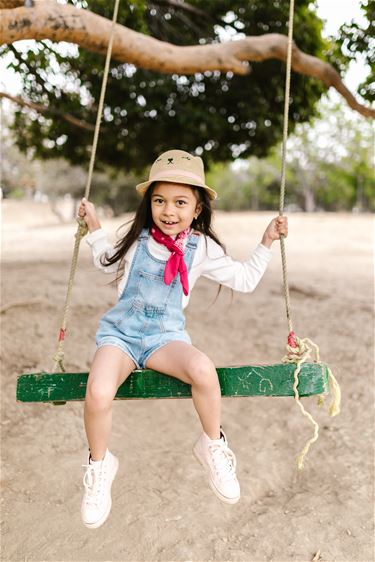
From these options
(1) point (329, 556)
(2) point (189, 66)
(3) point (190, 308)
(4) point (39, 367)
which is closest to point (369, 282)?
(3) point (190, 308)

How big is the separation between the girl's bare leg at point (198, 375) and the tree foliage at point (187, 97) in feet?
15.1

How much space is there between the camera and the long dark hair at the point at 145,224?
2873 mm

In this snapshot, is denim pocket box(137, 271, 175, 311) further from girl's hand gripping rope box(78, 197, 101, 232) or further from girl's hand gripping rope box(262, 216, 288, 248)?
girl's hand gripping rope box(262, 216, 288, 248)

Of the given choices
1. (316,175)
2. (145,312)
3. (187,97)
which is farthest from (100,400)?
(316,175)

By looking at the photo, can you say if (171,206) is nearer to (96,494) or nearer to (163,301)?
(163,301)

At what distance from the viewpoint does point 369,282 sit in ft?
26.5

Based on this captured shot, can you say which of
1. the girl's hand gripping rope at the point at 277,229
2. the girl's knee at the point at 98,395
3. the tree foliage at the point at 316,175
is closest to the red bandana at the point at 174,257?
the girl's hand gripping rope at the point at 277,229

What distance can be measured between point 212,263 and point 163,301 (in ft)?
1.05

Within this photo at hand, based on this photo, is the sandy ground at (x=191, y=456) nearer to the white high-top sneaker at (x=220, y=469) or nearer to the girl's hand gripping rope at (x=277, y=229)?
the white high-top sneaker at (x=220, y=469)

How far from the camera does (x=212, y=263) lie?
9.62ft

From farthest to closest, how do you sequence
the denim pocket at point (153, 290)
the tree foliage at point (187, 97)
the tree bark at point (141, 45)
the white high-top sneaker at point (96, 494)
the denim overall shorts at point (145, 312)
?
the tree foliage at point (187, 97) → the tree bark at point (141, 45) → the denim pocket at point (153, 290) → the denim overall shorts at point (145, 312) → the white high-top sneaker at point (96, 494)

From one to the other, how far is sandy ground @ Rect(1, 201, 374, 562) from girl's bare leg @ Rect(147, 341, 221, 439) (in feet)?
2.69

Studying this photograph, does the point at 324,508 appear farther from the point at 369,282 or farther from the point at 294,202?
the point at 294,202

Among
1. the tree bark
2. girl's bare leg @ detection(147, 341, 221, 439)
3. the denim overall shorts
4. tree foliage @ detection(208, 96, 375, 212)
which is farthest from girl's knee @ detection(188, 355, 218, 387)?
tree foliage @ detection(208, 96, 375, 212)
